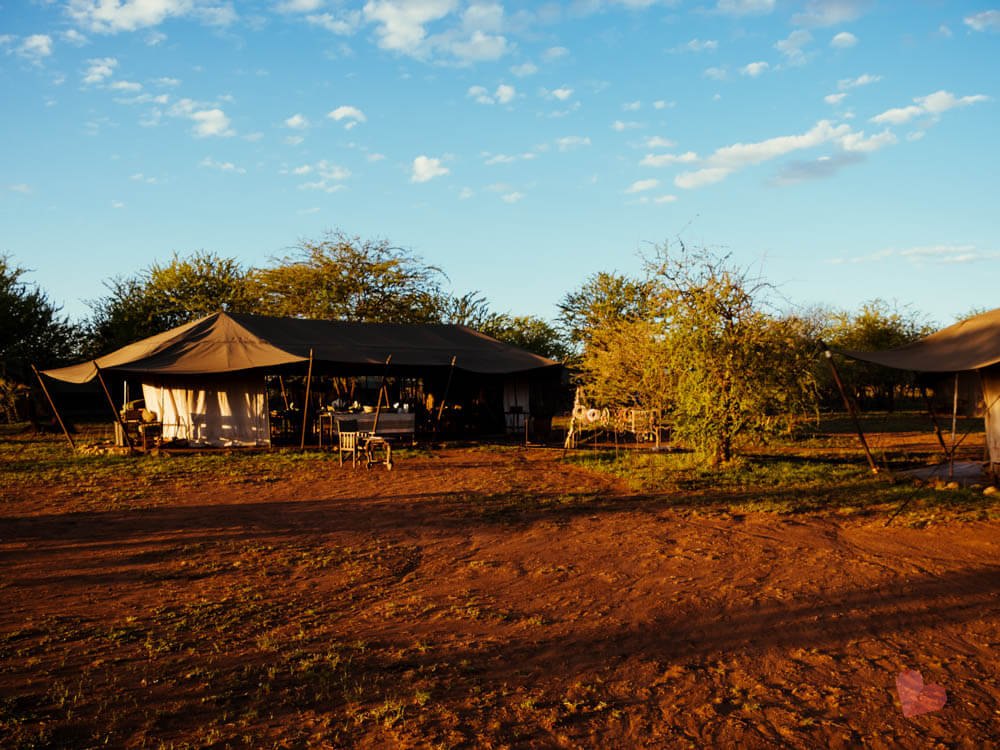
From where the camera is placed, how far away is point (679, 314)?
44.8ft

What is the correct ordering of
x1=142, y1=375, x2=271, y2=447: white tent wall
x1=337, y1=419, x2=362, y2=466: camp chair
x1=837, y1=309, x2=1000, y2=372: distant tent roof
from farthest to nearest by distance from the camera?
x1=142, y1=375, x2=271, y2=447: white tent wall < x1=337, y1=419, x2=362, y2=466: camp chair < x1=837, y1=309, x2=1000, y2=372: distant tent roof

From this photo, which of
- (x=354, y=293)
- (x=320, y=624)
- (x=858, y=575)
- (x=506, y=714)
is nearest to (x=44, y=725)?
(x=320, y=624)

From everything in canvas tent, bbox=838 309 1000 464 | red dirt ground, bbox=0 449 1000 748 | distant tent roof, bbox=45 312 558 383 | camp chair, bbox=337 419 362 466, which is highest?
distant tent roof, bbox=45 312 558 383

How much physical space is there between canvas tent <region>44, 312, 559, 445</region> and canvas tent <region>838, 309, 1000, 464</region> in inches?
421

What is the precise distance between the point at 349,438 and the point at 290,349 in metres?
4.45

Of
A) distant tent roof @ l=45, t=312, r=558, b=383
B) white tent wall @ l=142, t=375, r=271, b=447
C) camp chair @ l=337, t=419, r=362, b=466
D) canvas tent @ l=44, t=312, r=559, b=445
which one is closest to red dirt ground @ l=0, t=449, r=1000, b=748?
camp chair @ l=337, t=419, r=362, b=466

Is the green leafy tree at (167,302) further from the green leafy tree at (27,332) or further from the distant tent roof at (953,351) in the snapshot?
the distant tent roof at (953,351)

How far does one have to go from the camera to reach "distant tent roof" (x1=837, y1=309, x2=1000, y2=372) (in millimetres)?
11034

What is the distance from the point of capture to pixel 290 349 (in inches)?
760

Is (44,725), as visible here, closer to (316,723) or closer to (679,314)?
(316,723)

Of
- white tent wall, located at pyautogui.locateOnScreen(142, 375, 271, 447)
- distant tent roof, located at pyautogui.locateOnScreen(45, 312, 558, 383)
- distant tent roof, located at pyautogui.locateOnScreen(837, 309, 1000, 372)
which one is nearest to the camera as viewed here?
distant tent roof, located at pyautogui.locateOnScreen(837, 309, 1000, 372)

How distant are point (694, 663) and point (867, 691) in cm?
102

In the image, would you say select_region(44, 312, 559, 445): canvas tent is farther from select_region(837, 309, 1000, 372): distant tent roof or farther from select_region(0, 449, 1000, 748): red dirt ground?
select_region(837, 309, 1000, 372): distant tent roof

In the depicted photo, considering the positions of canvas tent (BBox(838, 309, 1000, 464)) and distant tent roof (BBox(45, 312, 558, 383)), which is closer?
canvas tent (BBox(838, 309, 1000, 464))
